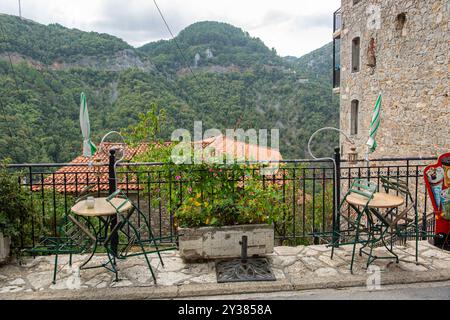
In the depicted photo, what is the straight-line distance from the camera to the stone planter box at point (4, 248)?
429 centimetres

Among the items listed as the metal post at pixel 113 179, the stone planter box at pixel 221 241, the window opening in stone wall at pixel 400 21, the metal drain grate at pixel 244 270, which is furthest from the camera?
the window opening in stone wall at pixel 400 21

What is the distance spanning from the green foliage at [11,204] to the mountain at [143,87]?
31.3 feet

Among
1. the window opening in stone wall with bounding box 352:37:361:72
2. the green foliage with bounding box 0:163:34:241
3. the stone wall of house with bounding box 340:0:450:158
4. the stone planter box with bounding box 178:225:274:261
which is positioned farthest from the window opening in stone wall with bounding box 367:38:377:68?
the green foliage with bounding box 0:163:34:241

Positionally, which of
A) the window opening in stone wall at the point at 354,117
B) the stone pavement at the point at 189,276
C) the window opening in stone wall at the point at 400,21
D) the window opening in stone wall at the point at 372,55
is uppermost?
the window opening in stone wall at the point at 400,21

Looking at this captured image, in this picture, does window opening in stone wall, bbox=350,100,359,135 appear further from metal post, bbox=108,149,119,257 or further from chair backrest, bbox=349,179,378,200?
metal post, bbox=108,149,119,257

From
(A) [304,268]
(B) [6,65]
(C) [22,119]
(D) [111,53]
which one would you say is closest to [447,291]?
(A) [304,268]

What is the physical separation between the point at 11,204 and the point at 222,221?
7.38 ft

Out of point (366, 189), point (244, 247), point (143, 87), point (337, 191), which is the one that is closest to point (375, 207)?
point (366, 189)

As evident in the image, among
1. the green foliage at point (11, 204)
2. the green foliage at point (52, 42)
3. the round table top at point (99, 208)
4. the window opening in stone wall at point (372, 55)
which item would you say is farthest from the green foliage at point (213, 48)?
the round table top at point (99, 208)

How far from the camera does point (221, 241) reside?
4.43 meters

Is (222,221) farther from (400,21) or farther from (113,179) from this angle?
(400,21)

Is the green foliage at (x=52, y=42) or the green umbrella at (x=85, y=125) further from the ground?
the green foliage at (x=52, y=42)

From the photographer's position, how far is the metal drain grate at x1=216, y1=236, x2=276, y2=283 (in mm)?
4035

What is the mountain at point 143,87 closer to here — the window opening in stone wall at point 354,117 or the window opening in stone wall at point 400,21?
the window opening in stone wall at point 354,117
